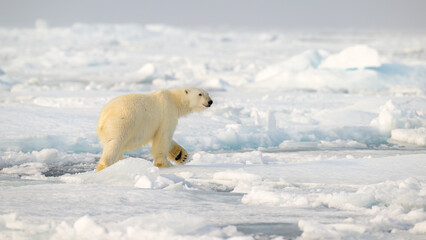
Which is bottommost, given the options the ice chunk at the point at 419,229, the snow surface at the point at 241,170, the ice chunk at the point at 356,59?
the ice chunk at the point at 419,229

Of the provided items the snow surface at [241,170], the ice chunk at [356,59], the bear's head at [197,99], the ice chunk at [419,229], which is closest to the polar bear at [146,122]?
the bear's head at [197,99]

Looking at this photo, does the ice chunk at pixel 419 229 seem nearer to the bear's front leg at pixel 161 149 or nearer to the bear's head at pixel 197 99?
the bear's front leg at pixel 161 149

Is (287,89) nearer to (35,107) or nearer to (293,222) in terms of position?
(35,107)

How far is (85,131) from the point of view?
540 cm

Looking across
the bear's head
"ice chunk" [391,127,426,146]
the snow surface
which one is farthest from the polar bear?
"ice chunk" [391,127,426,146]

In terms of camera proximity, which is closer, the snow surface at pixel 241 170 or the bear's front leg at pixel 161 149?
the snow surface at pixel 241 170

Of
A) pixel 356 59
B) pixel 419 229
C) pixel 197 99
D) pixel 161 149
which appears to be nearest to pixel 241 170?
pixel 161 149

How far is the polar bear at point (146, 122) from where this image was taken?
3.72 m

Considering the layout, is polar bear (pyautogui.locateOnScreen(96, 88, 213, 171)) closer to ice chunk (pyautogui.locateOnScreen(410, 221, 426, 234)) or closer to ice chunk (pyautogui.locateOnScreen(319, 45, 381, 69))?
ice chunk (pyautogui.locateOnScreen(410, 221, 426, 234))

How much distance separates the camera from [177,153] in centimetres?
432

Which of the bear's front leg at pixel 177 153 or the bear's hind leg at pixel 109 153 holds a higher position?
the bear's front leg at pixel 177 153

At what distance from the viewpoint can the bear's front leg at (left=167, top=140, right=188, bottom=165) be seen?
4319mm

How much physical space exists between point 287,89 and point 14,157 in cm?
673

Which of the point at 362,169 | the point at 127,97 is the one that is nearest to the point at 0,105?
the point at 127,97
